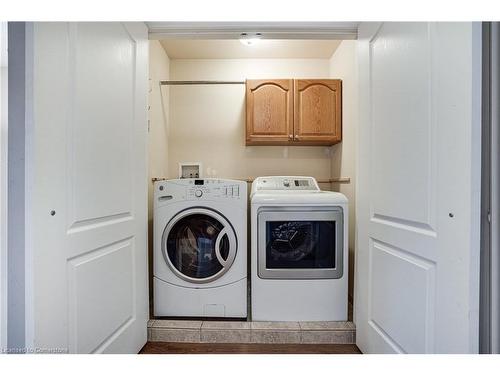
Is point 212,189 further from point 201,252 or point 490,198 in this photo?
point 490,198

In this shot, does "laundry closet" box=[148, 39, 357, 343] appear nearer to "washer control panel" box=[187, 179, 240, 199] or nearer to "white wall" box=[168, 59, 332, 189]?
"white wall" box=[168, 59, 332, 189]

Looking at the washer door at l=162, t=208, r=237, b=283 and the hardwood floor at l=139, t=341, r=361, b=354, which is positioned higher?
the washer door at l=162, t=208, r=237, b=283

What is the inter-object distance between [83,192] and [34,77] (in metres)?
0.41

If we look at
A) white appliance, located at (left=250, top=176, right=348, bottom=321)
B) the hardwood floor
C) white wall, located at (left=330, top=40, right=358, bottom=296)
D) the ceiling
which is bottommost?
the hardwood floor

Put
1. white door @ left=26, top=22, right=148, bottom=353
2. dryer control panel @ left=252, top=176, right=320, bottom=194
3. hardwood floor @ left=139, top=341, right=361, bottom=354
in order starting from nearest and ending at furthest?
white door @ left=26, top=22, right=148, bottom=353
hardwood floor @ left=139, top=341, right=361, bottom=354
dryer control panel @ left=252, top=176, right=320, bottom=194

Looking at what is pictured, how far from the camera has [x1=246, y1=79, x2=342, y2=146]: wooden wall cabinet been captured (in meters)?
2.12

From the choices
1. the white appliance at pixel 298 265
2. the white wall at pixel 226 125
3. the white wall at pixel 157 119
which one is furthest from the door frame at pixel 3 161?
the white wall at pixel 226 125

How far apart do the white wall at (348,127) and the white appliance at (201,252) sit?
0.89m

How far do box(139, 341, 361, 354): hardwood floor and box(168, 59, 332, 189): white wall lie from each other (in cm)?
147

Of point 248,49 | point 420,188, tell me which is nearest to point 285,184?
point 420,188

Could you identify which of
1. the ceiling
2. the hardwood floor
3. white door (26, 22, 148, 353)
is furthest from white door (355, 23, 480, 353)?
white door (26, 22, 148, 353)

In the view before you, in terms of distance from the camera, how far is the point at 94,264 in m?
1.00

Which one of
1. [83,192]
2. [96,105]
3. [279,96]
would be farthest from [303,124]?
[83,192]

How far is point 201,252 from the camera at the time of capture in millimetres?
1599
